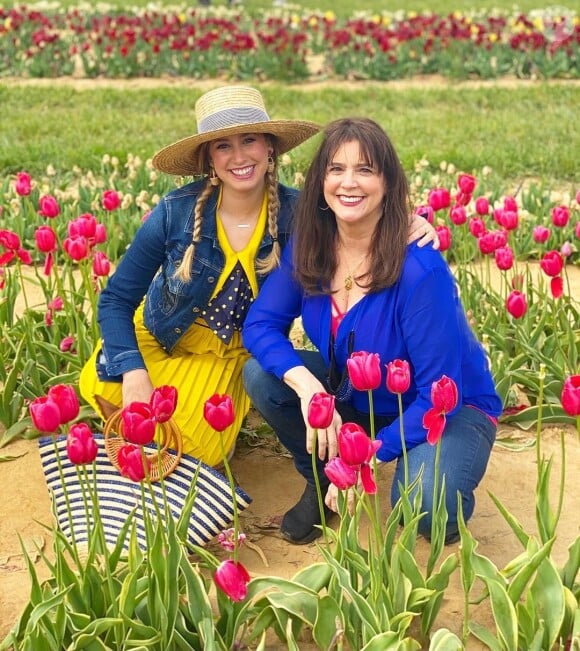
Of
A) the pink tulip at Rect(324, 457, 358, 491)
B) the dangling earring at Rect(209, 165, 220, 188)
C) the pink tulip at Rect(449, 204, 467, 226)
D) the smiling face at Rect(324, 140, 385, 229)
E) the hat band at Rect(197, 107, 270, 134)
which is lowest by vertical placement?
the pink tulip at Rect(324, 457, 358, 491)

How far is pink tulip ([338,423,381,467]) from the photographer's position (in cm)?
221

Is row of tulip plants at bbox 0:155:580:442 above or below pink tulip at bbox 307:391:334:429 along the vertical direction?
below

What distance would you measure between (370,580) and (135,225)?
131 inches

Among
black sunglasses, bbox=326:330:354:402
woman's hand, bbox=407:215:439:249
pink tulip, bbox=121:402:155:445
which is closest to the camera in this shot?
pink tulip, bbox=121:402:155:445

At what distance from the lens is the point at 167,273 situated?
11.2 feet

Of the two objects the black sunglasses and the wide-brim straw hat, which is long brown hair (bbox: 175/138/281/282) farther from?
the black sunglasses

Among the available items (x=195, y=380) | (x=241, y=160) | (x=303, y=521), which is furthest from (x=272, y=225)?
(x=303, y=521)

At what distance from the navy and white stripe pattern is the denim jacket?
12.5 inches

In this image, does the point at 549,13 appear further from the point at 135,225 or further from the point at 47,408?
the point at 47,408

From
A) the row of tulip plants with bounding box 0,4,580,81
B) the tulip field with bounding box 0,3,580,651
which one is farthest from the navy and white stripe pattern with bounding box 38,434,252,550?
the row of tulip plants with bounding box 0,4,580,81

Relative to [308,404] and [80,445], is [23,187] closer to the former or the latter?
[308,404]

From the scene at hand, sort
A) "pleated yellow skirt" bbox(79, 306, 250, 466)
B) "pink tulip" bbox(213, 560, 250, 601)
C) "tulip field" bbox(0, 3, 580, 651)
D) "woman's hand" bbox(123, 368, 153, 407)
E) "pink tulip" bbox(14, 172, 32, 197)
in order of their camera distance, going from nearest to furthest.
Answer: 1. "pink tulip" bbox(213, 560, 250, 601)
2. "tulip field" bbox(0, 3, 580, 651)
3. "woman's hand" bbox(123, 368, 153, 407)
4. "pleated yellow skirt" bbox(79, 306, 250, 466)
5. "pink tulip" bbox(14, 172, 32, 197)

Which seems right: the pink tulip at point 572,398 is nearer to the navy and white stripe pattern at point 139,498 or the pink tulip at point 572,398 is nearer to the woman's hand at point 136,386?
the navy and white stripe pattern at point 139,498

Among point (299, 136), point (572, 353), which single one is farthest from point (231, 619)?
point (572, 353)
